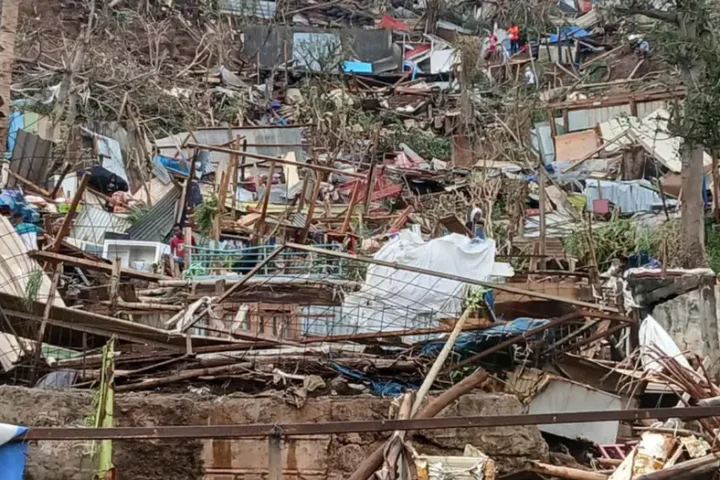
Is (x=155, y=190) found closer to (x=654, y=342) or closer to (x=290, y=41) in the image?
(x=290, y=41)

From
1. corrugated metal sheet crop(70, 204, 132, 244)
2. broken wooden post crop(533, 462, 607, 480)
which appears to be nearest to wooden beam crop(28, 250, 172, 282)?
broken wooden post crop(533, 462, 607, 480)

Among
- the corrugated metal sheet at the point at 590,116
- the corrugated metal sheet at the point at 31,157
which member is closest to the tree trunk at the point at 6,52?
the corrugated metal sheet at the point at 31,157

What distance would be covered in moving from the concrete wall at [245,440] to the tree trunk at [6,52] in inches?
61.6

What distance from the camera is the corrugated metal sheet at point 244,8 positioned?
2616 cm

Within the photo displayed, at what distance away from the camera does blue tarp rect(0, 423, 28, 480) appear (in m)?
2.70

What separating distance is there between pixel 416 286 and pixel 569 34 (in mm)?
21659

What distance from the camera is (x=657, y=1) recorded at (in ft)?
32.4

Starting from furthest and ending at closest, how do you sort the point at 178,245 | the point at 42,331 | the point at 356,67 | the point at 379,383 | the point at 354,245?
the point at 356,67, the point at 178,245, the point at 354,245, the point at 379,383, the point at 42,331

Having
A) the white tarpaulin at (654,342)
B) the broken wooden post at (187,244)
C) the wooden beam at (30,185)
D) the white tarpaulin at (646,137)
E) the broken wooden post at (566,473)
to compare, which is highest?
the white tarpaulin at (646,137)

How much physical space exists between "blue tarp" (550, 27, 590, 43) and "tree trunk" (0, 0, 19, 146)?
23.5 meters

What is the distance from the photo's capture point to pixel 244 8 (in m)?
26.2

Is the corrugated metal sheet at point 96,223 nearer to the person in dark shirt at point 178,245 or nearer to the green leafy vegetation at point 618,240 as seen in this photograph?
the person in dark shirt at point 178,245

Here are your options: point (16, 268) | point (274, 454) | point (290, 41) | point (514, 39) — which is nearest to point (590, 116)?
point (514, 39)

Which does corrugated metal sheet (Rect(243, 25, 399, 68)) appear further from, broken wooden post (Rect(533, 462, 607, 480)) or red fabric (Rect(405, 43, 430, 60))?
broken wooden post (Rect(533, 462, 607, 480))
